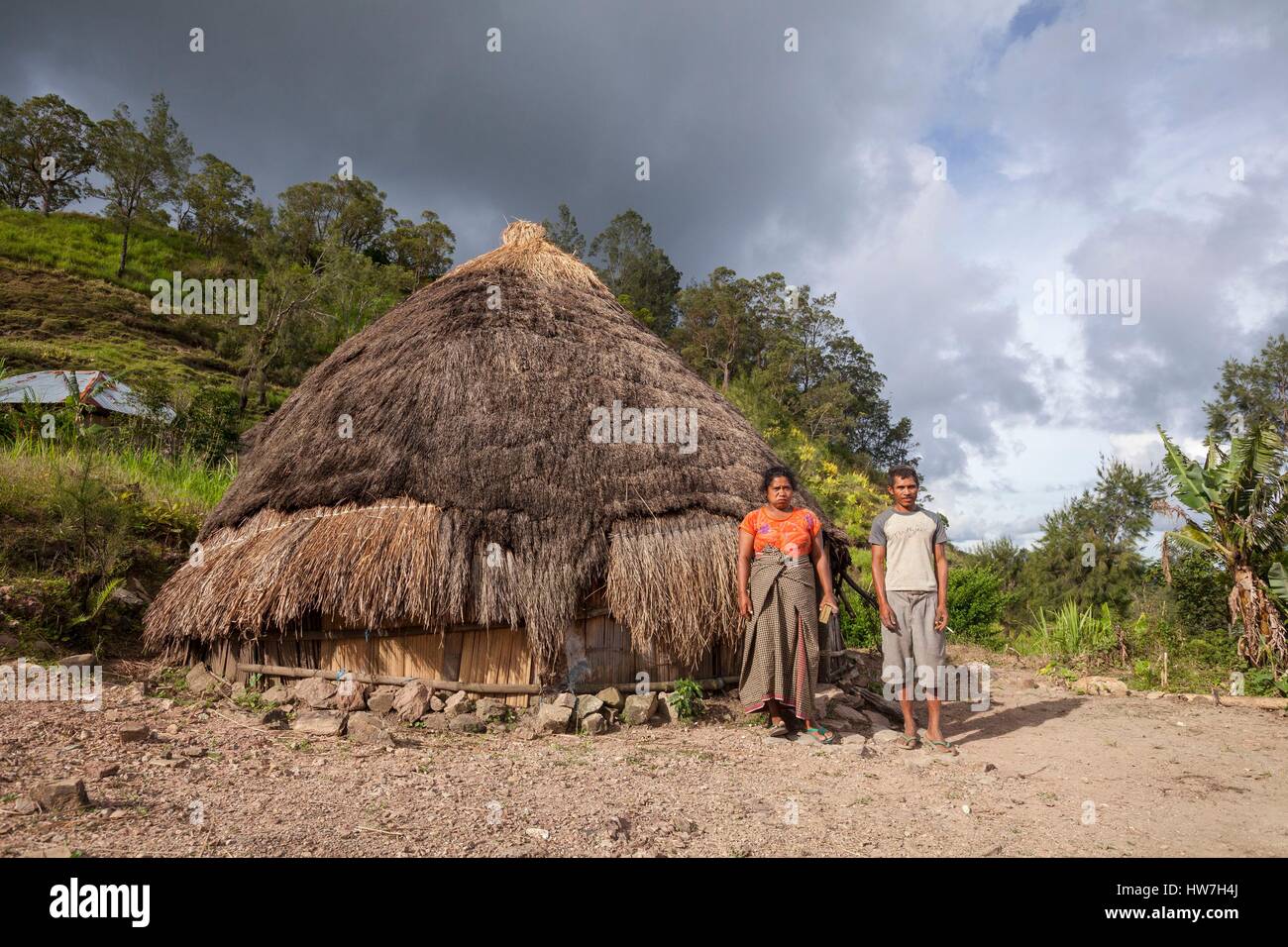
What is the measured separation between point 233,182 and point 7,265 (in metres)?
11.5

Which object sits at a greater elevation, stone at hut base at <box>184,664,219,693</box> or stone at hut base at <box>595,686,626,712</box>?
stone at hut base at <box>184,664,219,693</box>

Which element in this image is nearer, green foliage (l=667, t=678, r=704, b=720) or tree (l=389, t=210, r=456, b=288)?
green foliage (l=667, t=678, r=704, b=720)

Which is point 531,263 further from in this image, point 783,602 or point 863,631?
point 863,631

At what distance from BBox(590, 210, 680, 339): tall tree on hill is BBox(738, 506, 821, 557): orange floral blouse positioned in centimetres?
3212

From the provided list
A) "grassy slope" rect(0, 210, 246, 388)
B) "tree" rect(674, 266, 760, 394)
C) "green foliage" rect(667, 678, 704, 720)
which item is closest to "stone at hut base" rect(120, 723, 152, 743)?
"green foliage" rect(667, 678, 704, 720)

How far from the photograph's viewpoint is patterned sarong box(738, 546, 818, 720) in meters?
4.73

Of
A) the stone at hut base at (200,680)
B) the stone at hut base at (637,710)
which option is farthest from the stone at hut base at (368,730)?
the stone at hut base at (637,710)

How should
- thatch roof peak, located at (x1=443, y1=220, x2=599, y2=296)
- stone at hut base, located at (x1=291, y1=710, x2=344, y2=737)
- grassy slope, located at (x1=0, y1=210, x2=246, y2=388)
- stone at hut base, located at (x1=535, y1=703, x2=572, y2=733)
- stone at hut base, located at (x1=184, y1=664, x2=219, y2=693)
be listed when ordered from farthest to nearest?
grassy slope, located at (x1=0, y1=210, x2=246, y2=388) → thatch roof peak, located at (x1=443, y1=220, x2=599, y2=296) → stone at hut base, located at (x1=184, y1=664, x2=219, y2=693) → stone at hut base, located at (x1=535, y1=703, x2=572, y2=733) → stone at hut base, located at (x1=291, y1=710, x2=344, y2=737)

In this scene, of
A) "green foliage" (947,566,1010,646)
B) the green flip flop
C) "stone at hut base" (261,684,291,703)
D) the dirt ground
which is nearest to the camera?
the dirt ground

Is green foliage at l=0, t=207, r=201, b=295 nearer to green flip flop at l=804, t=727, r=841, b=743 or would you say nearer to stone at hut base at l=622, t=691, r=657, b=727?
→ stone at hut base at l=622, t=691, r=657, b=727

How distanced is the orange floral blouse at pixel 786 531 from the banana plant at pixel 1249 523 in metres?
4.91

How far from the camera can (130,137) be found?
33281 mm

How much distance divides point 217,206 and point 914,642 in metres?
42.7

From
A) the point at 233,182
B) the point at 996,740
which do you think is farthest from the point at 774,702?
the point at 233,182
